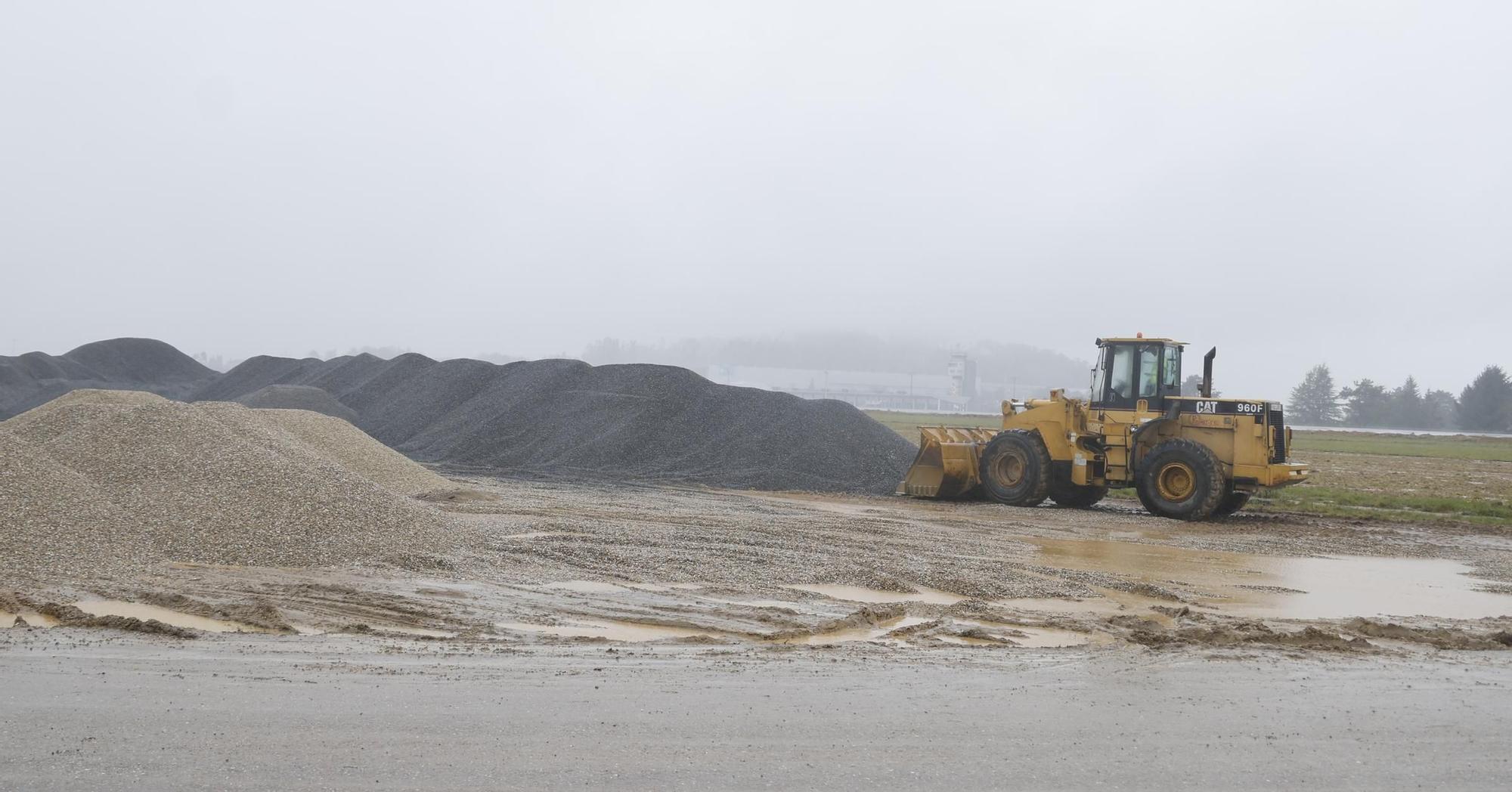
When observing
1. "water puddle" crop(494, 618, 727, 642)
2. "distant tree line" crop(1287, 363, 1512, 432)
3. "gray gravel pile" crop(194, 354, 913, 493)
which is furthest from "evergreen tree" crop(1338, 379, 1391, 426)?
"water puddle" crop(494, 618, 727, 642)

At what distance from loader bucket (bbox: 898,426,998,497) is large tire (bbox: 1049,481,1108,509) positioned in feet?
4.44

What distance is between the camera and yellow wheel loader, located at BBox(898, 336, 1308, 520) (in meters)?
16.8

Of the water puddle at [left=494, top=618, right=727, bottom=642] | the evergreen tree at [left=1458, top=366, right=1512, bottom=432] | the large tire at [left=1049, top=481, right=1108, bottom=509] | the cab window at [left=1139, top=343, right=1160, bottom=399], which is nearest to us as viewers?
the water puddle at [left=494, top=618, right=727, bottom=642]

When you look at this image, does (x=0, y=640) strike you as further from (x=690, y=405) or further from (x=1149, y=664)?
(x=690, y=405)

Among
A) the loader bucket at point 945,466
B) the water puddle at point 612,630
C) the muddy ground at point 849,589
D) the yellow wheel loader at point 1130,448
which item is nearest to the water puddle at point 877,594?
the muddy ground at point 849,589

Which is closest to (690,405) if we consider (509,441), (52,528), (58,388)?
(509,441)

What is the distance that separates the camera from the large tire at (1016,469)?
61.3ft

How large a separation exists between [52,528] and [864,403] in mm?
112334

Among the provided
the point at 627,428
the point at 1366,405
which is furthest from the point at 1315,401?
the point at 627,428

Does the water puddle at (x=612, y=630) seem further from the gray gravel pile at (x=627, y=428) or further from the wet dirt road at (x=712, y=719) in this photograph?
the gray gravel pile at (x=627, y=428)

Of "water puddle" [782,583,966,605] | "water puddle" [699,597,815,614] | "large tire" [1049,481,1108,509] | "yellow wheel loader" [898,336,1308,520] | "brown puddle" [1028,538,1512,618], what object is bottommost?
"water puddle" [699,597,815,614]

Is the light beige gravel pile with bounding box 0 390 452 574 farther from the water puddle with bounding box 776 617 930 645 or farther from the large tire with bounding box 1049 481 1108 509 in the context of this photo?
the large tire with bounding box 1049 481 1108 509

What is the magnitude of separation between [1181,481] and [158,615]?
1439cm

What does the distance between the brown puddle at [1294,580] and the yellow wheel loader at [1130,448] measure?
3.14 m
